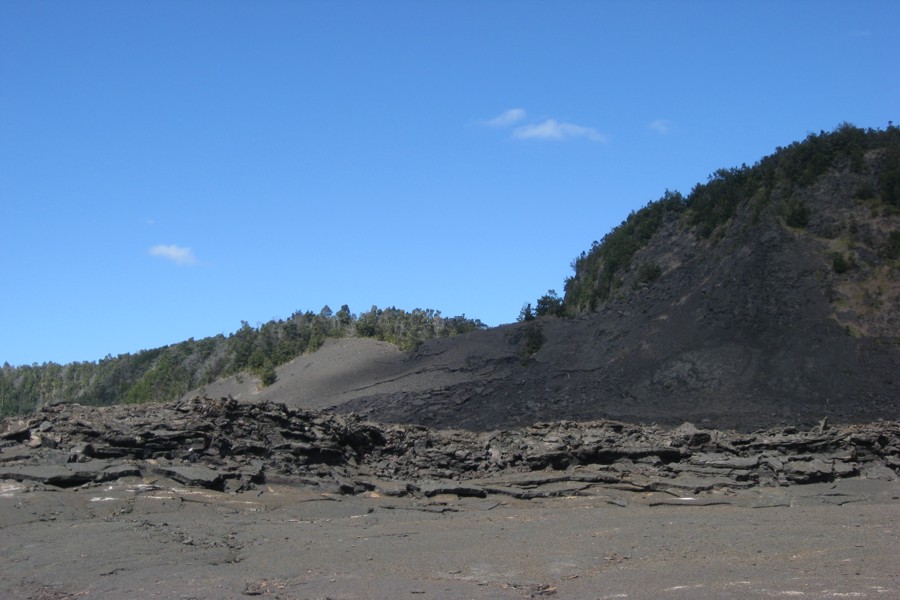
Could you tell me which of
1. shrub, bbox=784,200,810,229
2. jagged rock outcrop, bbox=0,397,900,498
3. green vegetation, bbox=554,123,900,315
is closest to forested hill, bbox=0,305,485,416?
green vegetation, bbox=554,123,900,315

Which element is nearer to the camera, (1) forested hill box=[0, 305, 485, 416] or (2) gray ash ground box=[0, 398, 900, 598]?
(2) gray ash ground box=[0, 398, 900, 598]

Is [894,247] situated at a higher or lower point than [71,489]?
higher

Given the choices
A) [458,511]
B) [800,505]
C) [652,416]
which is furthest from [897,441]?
[458,511]

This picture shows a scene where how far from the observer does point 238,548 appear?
16344 millimetres

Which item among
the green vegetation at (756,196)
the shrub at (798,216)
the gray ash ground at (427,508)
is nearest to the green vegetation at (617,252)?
the green vegetation at (756,196)

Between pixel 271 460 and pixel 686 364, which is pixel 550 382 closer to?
pixel 686 364

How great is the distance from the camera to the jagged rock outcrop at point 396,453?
22219mm

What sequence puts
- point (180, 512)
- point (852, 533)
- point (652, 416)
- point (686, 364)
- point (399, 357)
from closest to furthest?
point (852, 533), point (180, 512), point (652, 416), point (686, 364), point (399, 357)

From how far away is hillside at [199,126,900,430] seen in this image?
3831 cm

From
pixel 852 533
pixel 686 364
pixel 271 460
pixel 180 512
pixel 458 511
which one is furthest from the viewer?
pixel 686 364

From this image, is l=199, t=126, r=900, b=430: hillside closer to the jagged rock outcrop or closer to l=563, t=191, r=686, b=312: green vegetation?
l=563, t=191, r=686, b=312: green vegetation

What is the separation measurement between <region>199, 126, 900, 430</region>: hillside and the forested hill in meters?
7.40

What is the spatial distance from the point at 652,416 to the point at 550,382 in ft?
22.0

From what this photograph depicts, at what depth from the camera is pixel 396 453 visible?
2891 centimetres
